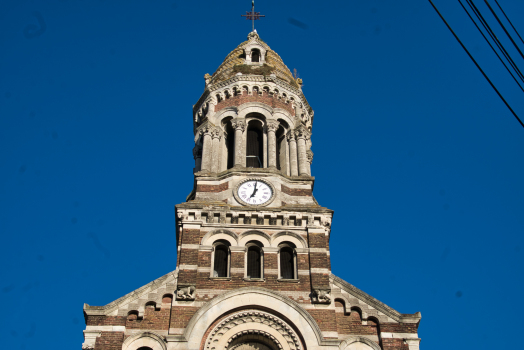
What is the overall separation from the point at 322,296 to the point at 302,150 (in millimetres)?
8854

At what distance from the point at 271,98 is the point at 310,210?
309 inches

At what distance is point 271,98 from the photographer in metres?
33.2

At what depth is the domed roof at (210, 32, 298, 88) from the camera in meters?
34.7

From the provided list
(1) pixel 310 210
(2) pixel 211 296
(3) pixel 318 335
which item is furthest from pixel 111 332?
(1) pixel 310 210

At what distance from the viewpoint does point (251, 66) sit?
3522cm

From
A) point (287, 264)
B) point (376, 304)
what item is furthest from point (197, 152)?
point (376, 304)

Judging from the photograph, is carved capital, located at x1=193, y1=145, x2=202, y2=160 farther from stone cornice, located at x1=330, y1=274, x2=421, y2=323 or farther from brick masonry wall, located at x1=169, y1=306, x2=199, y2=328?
stone cornice, located at x1=330, y1=274, x2=421, y2=323

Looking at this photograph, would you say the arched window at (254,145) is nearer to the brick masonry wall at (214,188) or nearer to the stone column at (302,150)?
the stone column at (302,150)

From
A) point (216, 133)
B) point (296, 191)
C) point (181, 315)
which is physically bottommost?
point (181, 315)

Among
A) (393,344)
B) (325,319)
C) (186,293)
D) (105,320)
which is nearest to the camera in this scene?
(105,320)

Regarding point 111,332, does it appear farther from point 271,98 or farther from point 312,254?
point 271,98

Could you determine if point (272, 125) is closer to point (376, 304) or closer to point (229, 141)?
point (229, 141)

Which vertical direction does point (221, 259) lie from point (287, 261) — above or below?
above

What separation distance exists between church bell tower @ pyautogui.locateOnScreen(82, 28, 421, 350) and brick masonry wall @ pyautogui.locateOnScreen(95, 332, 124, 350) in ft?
0.11
